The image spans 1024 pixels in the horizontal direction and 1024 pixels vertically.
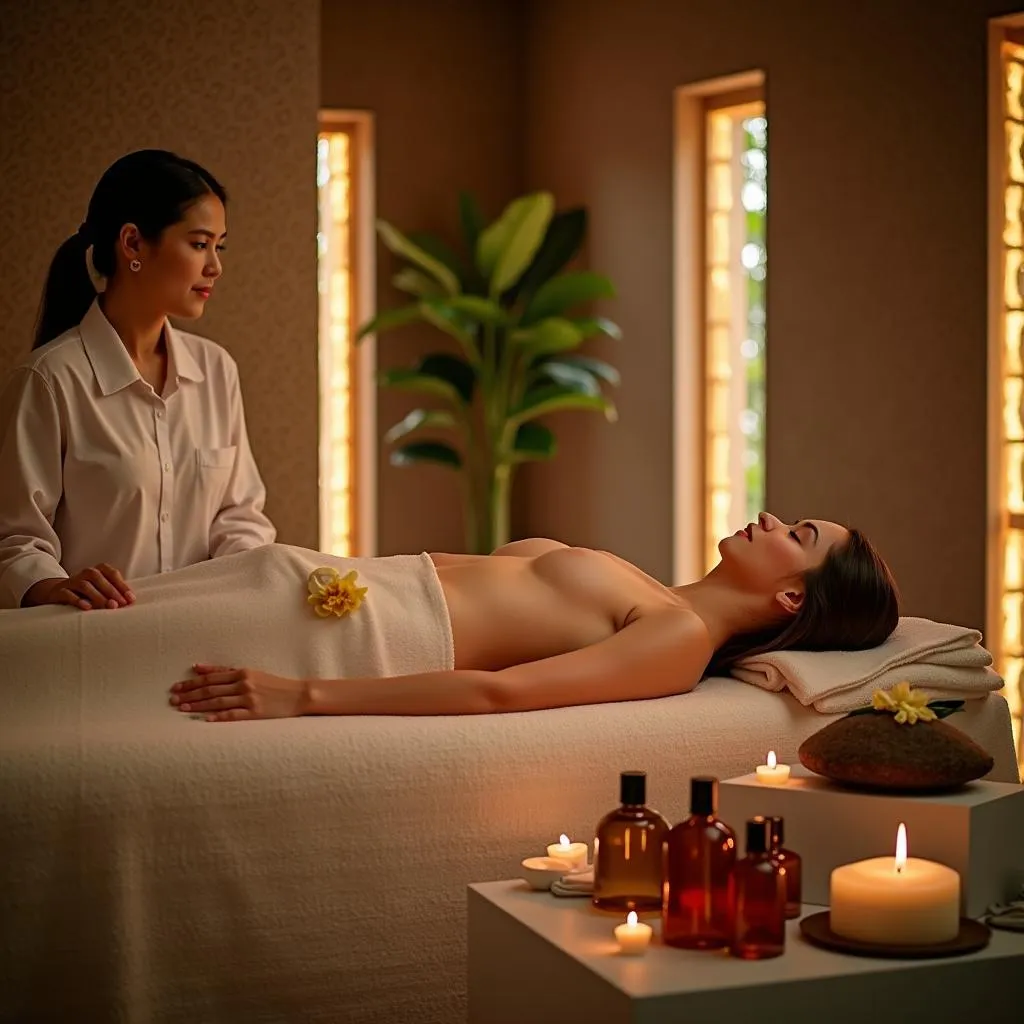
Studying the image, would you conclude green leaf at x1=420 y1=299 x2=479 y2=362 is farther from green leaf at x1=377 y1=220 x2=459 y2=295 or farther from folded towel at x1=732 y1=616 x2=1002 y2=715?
folded towel at x1=732 y1=616 x2=1002 y2=715

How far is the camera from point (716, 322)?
5277mm

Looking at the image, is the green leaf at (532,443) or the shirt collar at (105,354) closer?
the shirt collar at (105,354)

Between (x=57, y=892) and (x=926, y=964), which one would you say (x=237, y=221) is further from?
(x=926, y=964)

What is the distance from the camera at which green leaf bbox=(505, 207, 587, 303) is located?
→ 223 inches

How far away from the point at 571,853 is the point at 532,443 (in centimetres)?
368

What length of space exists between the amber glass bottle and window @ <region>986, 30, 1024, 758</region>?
8.12ft

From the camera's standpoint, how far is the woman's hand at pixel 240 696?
215 centimetres

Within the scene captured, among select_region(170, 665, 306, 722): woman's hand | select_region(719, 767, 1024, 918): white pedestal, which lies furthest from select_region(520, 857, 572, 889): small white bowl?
select_region(170, 665, 306, 722): woman's hand

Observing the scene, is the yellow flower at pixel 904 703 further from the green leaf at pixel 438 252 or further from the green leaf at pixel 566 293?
the green leaf at pixel 438 252

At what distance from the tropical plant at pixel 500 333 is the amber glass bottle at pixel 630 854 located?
3612 mm

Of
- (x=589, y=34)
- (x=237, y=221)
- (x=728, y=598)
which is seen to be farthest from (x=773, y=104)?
(x=728, y=598)

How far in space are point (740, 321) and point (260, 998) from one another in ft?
12.0

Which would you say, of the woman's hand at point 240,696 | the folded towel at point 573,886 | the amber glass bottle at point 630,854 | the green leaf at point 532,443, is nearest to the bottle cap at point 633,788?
the amber glass bottle at point 630,854

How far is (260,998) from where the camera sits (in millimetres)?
1990
